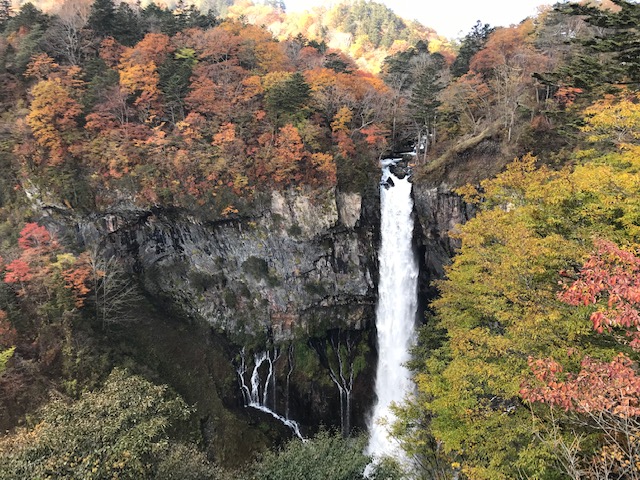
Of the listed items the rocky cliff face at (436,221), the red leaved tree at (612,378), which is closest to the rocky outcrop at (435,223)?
the rocky cliff face at (436,221)

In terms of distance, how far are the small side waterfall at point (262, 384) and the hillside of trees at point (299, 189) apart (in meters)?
3.68

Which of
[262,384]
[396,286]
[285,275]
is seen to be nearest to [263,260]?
[285,275]

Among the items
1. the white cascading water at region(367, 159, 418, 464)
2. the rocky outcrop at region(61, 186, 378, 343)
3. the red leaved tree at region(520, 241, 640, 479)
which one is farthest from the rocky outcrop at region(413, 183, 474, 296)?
the red leaved tree at region(520, 241, 640, 479)

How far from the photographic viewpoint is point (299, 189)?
21484mm

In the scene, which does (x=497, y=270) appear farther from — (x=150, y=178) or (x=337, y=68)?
(x=337, y=68)

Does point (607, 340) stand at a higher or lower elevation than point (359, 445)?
higher

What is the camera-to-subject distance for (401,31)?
57.2m

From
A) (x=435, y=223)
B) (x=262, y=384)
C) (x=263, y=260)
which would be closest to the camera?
(x=435, y=223)

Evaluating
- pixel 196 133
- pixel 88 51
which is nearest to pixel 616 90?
pixel 196 133

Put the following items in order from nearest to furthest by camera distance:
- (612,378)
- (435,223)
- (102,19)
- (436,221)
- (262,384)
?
(612,378) → (436,221) → (435,223) → (262,384) → (102,19)

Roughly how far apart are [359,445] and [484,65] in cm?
2846

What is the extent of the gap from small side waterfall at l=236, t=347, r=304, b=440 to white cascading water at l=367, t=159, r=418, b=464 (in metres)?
6.83

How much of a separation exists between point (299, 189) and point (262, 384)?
14.1m

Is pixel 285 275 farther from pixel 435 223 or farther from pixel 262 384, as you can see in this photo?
pixel 435 223
